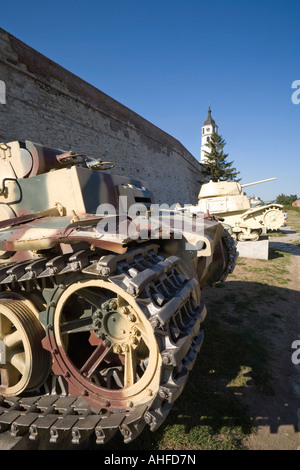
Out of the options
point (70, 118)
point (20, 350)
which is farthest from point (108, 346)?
point (70, 118)

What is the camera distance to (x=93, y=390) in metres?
2.52

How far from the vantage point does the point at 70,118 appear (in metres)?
13.4

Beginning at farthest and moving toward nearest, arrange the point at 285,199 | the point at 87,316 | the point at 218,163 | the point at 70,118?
the point at 285,199 < the point at 218,163 < the point at 70,118 < the point at 87,316

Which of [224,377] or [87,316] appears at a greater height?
[87,316]

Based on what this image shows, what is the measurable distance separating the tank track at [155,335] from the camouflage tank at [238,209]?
11496 mm

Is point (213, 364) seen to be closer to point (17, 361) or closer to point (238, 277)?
point (17, 361)

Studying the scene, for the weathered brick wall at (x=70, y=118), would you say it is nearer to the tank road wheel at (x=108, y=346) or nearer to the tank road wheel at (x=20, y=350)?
the tank road wheel at (x=20, y=350)

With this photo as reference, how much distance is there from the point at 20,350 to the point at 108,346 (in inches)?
41.3

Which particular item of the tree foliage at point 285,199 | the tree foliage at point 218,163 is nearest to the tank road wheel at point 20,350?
the tree foliage at point 218,163

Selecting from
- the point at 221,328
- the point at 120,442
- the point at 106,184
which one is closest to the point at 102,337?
the point at 120,442

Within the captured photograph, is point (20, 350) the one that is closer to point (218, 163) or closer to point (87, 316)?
point (87, 316)

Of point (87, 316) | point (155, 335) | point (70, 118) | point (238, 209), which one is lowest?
point (87, 316)

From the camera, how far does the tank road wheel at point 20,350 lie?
261 centimetres

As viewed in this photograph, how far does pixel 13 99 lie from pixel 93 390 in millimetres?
11384
